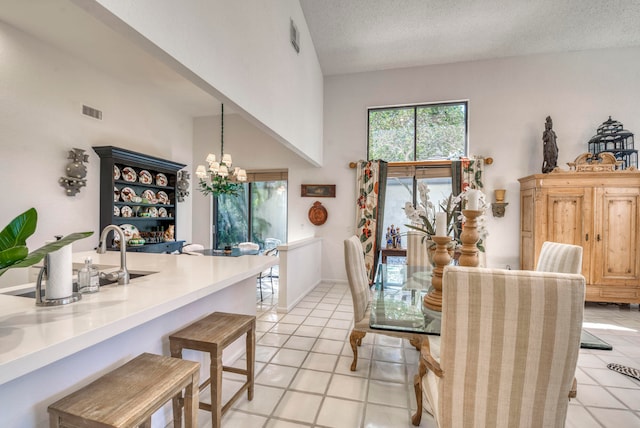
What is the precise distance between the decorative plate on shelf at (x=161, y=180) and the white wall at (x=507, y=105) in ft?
10.1

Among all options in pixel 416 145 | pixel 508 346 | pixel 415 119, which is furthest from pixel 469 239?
pixel 415 119

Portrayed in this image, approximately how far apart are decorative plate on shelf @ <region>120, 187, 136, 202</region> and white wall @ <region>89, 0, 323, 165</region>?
277 cm

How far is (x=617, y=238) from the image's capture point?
3.96 meters

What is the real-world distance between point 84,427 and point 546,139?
569 centimetres

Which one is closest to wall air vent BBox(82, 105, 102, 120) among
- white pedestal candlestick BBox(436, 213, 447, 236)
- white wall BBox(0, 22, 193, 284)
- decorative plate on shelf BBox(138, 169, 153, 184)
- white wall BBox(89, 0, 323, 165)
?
white wall BBox(0, 22, 193, 284)

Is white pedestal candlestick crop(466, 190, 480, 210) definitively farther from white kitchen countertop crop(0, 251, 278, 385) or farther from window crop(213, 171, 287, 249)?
window crop(213, 171, 287, 249)

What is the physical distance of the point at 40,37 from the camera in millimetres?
3303

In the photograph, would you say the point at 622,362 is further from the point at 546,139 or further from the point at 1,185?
the point at 1,185

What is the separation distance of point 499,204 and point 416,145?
168cm

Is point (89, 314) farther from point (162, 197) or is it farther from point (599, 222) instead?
point (599, 222)

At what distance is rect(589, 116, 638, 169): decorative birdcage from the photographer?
164 inches

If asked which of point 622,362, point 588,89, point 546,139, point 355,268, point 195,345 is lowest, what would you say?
point 622,362

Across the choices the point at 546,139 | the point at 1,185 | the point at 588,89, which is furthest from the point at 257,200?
the point at 588,89

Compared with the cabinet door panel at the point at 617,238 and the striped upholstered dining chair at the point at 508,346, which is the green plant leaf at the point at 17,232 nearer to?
the striped upholstered dining chair at the point at 508,346
